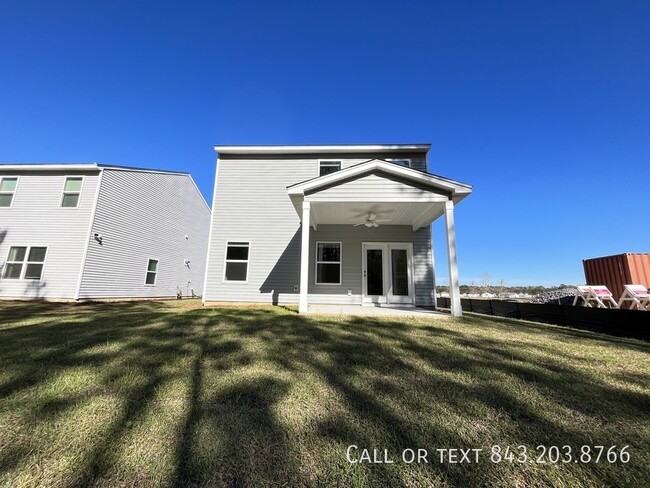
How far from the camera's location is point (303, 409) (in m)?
2.04

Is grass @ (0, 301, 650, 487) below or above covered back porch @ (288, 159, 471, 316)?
→ below

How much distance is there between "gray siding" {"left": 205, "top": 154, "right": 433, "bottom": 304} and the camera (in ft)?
31.0

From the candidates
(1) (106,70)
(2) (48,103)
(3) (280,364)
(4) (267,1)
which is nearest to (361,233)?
(3) (280,364)

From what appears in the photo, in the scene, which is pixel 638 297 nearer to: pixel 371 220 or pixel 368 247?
pixel 368 247

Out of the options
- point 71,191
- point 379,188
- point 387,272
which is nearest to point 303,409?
point 379,188

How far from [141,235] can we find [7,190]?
5.77m

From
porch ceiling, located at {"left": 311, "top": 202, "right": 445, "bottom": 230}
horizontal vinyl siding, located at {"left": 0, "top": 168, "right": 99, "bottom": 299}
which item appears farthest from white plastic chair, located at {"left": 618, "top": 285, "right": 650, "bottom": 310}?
horizontal vinyl siding, located at {"left": 0, "top": 168, "right": 99, "bottom": 299}

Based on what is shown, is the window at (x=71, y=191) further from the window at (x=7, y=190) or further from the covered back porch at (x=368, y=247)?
the covered back porch at (x=368, y=247)

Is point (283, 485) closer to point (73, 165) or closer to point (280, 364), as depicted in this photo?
point (280, 364)

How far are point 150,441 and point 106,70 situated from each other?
17.4 meters

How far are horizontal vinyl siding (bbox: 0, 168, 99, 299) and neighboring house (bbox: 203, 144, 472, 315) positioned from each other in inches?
253

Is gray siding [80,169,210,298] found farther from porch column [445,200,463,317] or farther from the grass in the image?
porch column [445,200,463,317]

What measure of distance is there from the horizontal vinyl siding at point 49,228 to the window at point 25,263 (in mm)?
218

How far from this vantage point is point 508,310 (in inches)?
332
